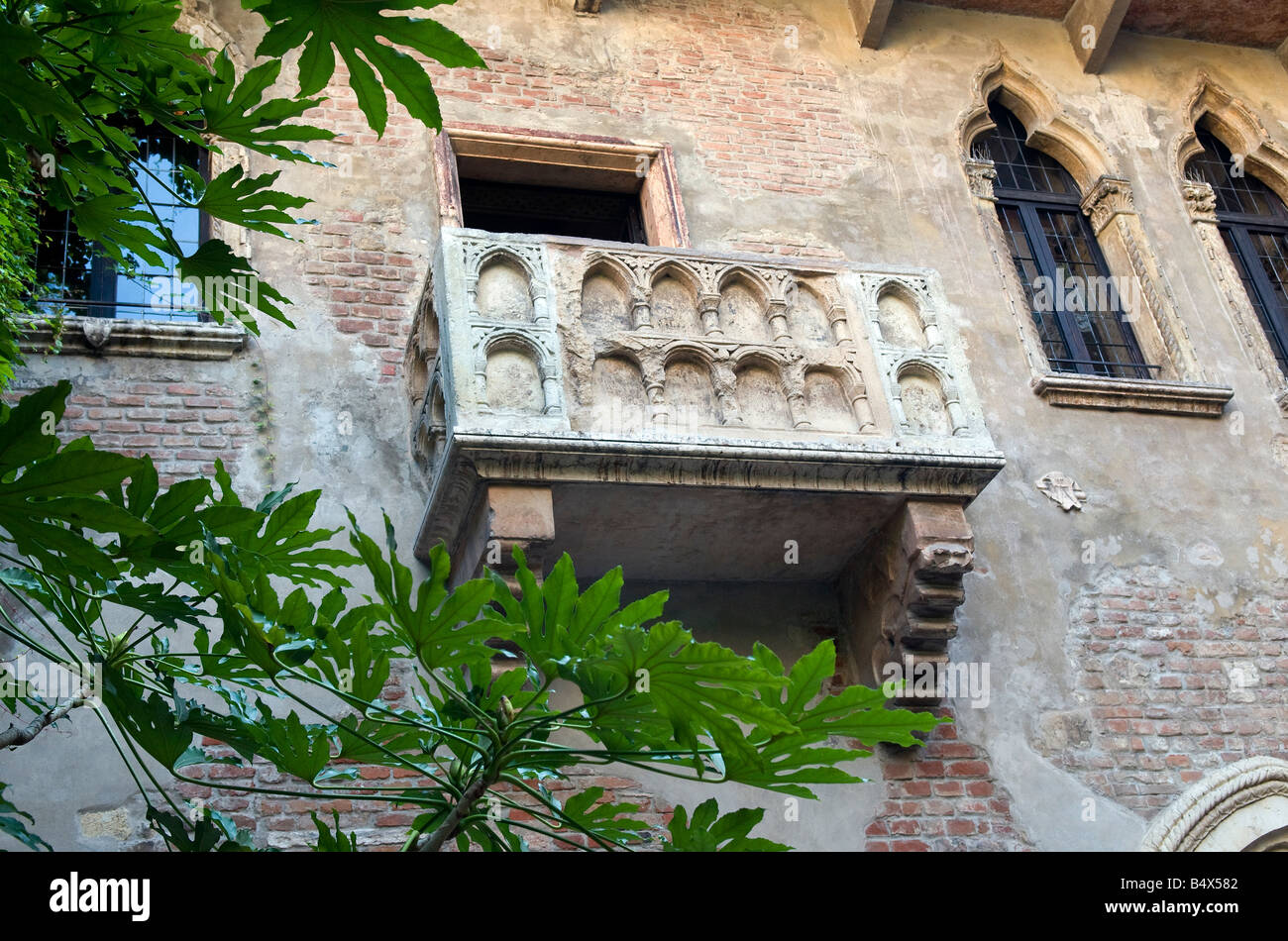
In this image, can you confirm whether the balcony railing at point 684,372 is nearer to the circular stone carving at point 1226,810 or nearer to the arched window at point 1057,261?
the circular stone carving at point 1226,810

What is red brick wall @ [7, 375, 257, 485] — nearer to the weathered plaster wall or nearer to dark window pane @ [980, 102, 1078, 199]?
the weathered plaster wall

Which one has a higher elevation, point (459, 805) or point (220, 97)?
point (220, 97)

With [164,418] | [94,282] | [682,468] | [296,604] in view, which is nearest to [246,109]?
[296,604]

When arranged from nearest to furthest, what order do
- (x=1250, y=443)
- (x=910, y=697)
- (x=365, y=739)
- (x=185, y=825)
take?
(x=365, y=739)
(x=185, y=825)
(x=910, y=697)
(x=1250, y=443)

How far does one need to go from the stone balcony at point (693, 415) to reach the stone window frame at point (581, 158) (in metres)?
1.33

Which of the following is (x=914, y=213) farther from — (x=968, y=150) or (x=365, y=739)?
(x=365, y=739)

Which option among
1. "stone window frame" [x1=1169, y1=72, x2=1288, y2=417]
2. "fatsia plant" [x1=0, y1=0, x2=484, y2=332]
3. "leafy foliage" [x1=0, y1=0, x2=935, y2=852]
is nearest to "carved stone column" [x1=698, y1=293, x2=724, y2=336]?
"fatsia plant" [x1=0, y1=0, x2=484, y2=332]

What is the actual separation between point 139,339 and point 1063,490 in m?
4.73

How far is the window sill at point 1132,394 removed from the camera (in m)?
7.23

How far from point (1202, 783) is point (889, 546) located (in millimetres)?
1992

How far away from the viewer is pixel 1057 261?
323 inches

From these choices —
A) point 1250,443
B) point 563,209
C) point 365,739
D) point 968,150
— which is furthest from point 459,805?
point 968,150

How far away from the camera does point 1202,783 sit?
20.3 feet

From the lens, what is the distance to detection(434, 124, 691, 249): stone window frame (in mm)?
7203
